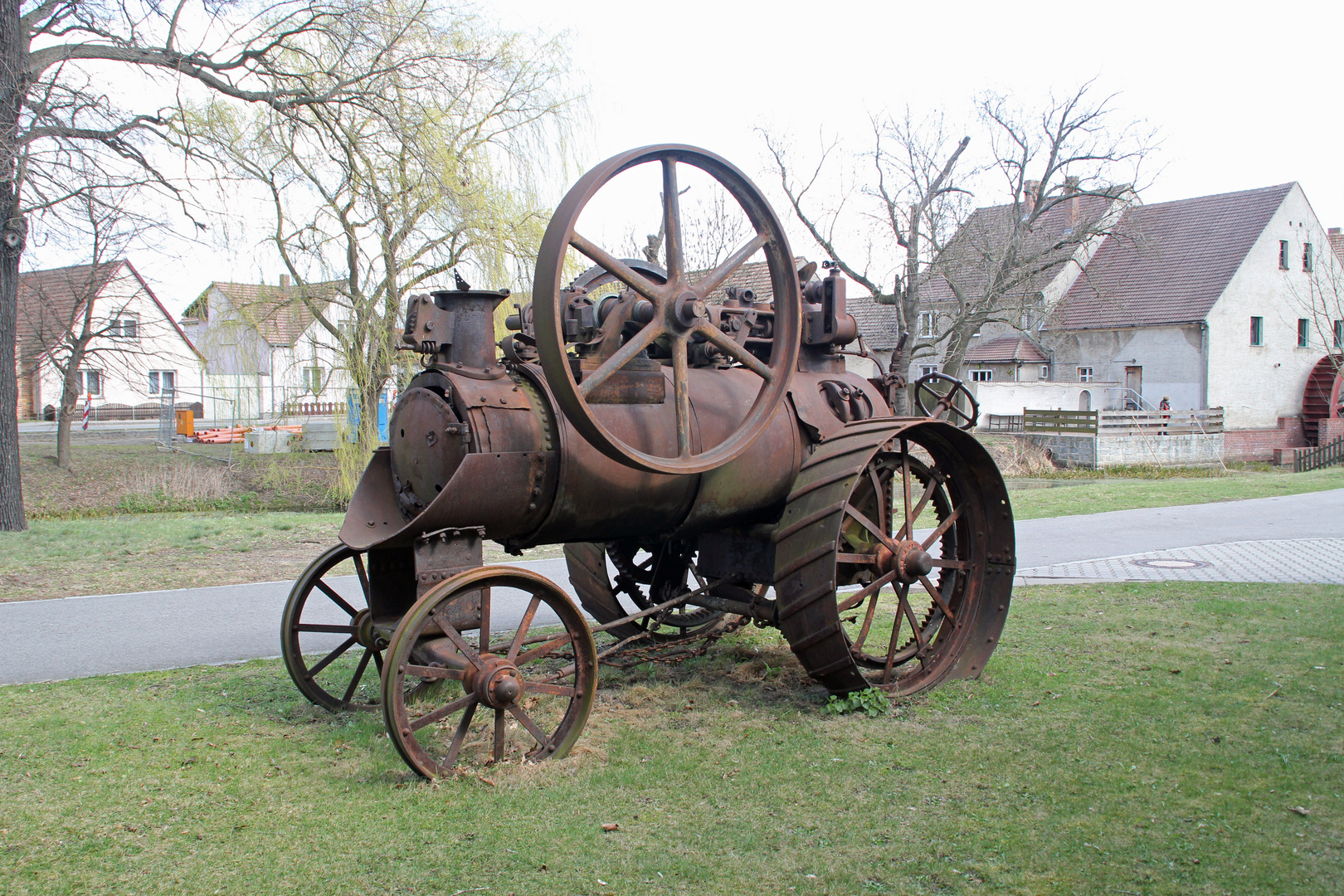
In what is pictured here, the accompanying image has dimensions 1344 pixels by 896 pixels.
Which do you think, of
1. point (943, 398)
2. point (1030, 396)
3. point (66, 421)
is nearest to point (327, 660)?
point (943, 398)

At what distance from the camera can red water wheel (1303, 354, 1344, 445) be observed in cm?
3419

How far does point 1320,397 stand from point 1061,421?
1317cm

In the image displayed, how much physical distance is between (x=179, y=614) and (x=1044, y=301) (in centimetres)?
3461

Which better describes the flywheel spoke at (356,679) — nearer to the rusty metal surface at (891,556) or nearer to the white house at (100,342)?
the rusty metal surface at (891,556)

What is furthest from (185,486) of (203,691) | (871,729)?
(871,729)

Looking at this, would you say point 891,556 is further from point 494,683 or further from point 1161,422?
point 1161,422

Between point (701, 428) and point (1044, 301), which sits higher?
point (1044, 301)

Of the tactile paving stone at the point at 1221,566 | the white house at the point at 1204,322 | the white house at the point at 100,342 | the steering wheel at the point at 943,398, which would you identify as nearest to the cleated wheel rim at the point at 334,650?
the steering wheel at the point at 943,398

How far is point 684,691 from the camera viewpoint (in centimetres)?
575

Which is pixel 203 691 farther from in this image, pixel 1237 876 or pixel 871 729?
pixel 1237 876

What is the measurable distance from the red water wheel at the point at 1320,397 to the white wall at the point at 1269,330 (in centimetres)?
29

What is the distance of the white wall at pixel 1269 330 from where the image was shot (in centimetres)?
3319

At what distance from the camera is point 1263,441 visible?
1302 inches

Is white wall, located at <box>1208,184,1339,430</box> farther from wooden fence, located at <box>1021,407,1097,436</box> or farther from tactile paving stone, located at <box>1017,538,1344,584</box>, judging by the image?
tactile paving stone, located at <box>1017,538,1344,584</box>
